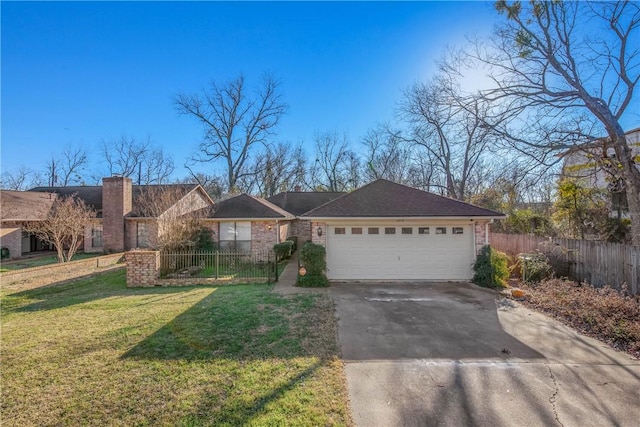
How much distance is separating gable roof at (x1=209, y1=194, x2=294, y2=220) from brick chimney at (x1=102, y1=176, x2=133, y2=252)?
678 centimetres

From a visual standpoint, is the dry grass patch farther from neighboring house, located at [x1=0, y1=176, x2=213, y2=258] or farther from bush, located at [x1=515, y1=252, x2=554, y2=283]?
neighboring house, located at [x1=0, y1=176, x2=213, y2=258]

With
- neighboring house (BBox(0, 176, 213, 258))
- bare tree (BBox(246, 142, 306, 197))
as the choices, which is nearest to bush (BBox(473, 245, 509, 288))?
neighboring house (BBox(0, 176, 213, 258))

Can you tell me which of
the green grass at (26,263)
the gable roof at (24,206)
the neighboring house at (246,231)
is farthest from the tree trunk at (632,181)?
the gable roof at (24,206)

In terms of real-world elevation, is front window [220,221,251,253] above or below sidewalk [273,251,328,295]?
above

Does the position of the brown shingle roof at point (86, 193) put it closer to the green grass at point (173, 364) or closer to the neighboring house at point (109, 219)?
the neighboring house at point (109, 219)

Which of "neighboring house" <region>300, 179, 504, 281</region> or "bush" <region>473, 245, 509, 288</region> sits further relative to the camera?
"neighboring house" <region>300, 179, 504, 281</region>

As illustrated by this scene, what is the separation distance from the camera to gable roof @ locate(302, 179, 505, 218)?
33.7ft

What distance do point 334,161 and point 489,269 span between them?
25.8 m

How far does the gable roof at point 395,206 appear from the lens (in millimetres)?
10273

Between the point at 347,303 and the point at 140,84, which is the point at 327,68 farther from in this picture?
the point at 347,303

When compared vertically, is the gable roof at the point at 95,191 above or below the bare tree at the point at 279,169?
below

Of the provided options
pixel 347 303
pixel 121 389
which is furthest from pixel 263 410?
pixel 347 303

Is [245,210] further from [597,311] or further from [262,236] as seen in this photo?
[597,311]

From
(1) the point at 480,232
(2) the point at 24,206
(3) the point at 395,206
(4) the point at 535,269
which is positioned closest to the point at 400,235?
(3) the point at 395,206
